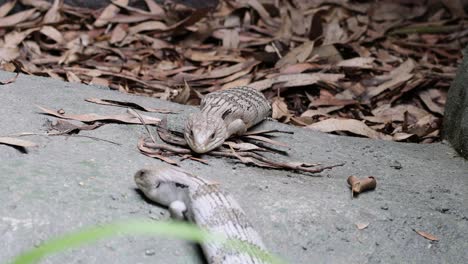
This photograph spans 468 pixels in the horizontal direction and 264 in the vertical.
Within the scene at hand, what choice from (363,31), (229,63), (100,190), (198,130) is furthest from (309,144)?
(363,31)

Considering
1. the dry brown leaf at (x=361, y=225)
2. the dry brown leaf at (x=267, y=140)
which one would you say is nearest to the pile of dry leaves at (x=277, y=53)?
the dry brown leaf at (x=267, y=140)

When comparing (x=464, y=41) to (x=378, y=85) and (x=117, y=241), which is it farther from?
(x=117, y=241)

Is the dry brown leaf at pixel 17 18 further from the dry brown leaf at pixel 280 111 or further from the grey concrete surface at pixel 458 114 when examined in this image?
the grey concrete surface at pixel 458 114

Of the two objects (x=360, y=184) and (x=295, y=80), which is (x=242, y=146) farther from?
(x=295, y=80)

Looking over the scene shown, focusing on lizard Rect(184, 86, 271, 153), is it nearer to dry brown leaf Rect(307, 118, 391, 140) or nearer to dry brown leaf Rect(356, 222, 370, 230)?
dry brown leaf Rect(307, 118, 391, 140)

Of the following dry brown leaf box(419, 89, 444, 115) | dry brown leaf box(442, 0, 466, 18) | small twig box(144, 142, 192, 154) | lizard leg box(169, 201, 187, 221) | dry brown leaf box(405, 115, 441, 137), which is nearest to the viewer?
lizard leg box(169, 201, 187, 221)

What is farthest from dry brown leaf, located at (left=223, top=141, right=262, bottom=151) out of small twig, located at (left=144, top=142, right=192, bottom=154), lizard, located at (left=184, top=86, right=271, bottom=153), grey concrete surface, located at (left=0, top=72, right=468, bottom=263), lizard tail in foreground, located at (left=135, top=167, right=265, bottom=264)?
lizard tail in foreground, located at (left=135, top=167, right=265, bottom=264)

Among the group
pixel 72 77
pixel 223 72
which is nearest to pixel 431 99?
pixel 223 72
